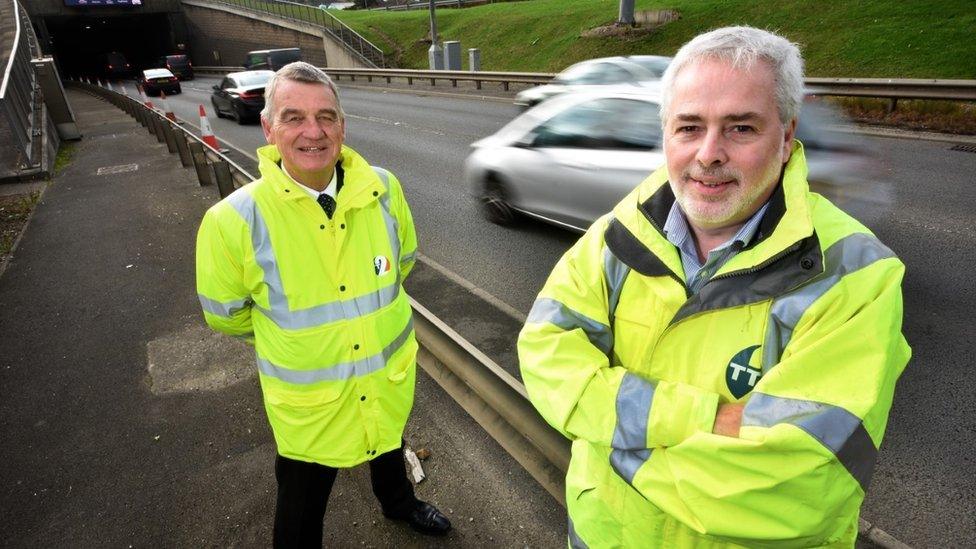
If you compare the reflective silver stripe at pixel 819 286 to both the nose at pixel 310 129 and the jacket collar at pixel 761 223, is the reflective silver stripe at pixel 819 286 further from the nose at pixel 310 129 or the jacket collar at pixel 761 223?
the nose at pixel 310 129

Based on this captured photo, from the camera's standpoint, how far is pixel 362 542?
8.84 ft

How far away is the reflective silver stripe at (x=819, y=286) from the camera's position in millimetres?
1288

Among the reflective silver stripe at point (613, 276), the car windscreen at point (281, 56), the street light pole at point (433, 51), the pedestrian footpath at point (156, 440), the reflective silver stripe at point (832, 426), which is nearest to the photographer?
the reflective silver stripe at point (832, 426)

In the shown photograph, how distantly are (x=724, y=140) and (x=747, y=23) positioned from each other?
20.3 m

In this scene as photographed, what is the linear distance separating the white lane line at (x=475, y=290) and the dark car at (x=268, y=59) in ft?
99.5

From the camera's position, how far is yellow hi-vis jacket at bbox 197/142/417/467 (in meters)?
2.14

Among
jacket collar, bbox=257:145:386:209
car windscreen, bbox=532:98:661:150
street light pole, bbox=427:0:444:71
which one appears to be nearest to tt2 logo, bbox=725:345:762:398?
jacket collar, bbox=257:145:386:209

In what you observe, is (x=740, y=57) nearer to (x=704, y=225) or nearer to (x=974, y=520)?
(x=704, y=225)

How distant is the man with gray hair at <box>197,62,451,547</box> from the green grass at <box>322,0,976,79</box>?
493 inches

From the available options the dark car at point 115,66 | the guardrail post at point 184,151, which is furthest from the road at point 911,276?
the dark car at point 115,66

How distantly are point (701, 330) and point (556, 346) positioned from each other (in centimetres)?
41

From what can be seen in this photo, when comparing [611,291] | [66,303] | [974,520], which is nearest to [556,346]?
[611,291]

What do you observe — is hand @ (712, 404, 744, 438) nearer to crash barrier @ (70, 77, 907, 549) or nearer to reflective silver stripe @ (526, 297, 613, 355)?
reflective silver stripe @ (526, 297, 613, 355)

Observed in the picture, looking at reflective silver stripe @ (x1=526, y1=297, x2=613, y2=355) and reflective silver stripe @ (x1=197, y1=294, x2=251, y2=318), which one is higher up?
reflective silver stripe @ (x1=526, y1=297, x2=613, y2=355)
